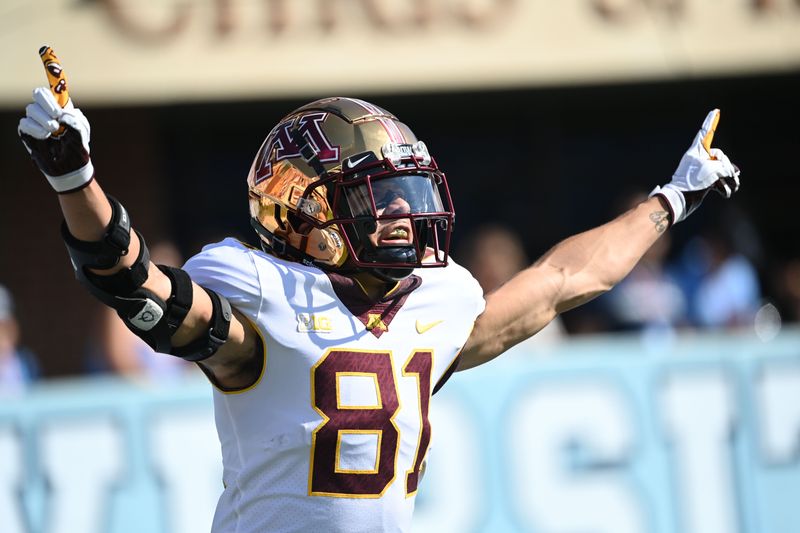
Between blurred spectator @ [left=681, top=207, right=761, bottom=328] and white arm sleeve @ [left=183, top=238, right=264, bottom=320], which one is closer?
white arm sleeve @ [left=183, top=238, right=264, bottom=320]

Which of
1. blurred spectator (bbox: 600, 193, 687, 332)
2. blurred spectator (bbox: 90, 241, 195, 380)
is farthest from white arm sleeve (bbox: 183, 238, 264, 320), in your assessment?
blurred spectator (bbox: 600, 193, 687, 332)

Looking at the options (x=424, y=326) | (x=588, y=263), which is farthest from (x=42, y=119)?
(x=588, y=263)

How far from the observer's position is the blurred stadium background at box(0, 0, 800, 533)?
5.46m

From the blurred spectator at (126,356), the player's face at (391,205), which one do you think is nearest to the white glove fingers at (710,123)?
the player's face at (391,205)

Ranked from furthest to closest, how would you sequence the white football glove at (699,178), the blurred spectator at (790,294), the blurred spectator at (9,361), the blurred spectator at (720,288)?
1. the blurred spectator at (790,294)
2. the blurred spectator at (720,288)
3. the blurred spectator at (9,361)
4. the white football glove at (699,178)

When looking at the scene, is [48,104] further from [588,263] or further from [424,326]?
[588,263]

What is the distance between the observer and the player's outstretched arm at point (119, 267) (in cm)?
233

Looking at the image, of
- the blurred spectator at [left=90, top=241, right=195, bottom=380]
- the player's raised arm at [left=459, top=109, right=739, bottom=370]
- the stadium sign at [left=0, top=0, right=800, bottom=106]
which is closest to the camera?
the player's raised arm at [left=459, top=109, right=739, bottom=370]

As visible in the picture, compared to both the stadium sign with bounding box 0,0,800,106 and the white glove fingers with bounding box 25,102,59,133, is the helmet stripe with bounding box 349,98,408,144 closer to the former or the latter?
the white glove fingers with bounding box 25,102,59,133

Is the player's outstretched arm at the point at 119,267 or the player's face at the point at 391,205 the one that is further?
the player's face at the point at 391,205

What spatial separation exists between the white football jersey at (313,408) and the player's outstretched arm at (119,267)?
102mm

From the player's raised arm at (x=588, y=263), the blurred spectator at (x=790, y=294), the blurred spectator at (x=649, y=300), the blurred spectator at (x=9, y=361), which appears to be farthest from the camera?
the blurred spectator at (x=790, y=294)

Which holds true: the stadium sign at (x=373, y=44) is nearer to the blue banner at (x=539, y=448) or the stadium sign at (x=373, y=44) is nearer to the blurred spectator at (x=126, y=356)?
the blurred spectator at (x=126, y=356)

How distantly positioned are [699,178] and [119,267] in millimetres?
1748
